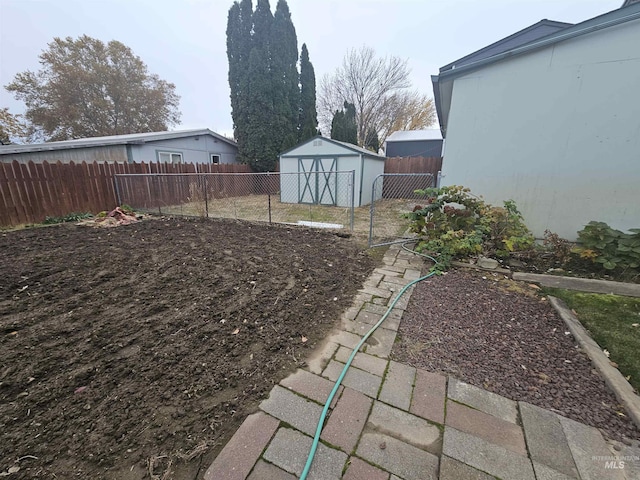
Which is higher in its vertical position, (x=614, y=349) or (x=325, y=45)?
(x=325, y=45)

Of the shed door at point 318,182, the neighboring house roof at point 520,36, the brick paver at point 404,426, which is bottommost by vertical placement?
the brick paver at point 404,426

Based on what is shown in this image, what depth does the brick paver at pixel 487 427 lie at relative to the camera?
1.30m

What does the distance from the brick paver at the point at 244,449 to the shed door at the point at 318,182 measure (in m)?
8.68

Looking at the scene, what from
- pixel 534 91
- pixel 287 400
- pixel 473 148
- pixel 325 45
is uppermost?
pixel 325 45

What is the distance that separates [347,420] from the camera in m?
1.44

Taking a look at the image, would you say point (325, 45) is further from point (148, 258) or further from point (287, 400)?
point (287, 400)

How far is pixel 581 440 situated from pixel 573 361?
0.75 meters

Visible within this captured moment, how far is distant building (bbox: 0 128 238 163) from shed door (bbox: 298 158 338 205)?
19.5 feet

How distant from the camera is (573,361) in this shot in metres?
1.86

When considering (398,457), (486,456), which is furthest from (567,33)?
(398,457)

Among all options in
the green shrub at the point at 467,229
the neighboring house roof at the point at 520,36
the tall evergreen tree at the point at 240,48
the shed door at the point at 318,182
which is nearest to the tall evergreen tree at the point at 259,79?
the tall evergreen tree at the point at 240,48

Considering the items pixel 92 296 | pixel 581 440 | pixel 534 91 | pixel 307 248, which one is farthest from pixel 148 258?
pixel 534 91

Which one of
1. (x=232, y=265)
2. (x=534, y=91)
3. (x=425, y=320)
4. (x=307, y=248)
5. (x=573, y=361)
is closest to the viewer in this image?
(x=573, y=361)

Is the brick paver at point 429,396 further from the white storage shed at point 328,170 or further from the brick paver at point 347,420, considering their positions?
the white storage shed at point 328,170
